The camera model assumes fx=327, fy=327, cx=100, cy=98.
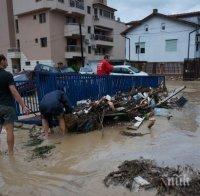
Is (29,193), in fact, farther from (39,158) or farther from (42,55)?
(42,55)

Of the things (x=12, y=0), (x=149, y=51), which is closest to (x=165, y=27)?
(x=149, y=51)

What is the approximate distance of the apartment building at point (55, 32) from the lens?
138 ft

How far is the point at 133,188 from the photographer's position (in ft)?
15.4

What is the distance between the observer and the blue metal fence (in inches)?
345

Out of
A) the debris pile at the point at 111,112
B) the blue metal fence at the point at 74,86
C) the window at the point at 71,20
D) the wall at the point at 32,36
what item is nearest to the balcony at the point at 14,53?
the wall at the point at 32,36

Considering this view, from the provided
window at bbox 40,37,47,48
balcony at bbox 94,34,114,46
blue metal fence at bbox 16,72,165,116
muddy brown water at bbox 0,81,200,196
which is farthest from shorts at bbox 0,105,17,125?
balcony at bbox 94,34,114,46

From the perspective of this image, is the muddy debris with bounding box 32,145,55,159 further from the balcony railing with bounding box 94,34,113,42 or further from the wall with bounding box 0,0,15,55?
the wall with bounding box 0,0,15,55

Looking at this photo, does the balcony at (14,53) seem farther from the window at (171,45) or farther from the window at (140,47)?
the window at (171,45)

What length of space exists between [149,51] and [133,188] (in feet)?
116

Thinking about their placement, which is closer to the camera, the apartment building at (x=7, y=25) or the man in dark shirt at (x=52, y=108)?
the man in dark shirt at (x=52, y=108)

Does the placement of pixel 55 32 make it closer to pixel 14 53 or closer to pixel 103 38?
pixel 14 53

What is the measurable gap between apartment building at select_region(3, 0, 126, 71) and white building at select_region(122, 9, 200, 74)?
22.5 ft

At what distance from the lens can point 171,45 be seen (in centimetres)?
3722

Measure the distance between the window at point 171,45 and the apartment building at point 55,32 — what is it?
994 cm
